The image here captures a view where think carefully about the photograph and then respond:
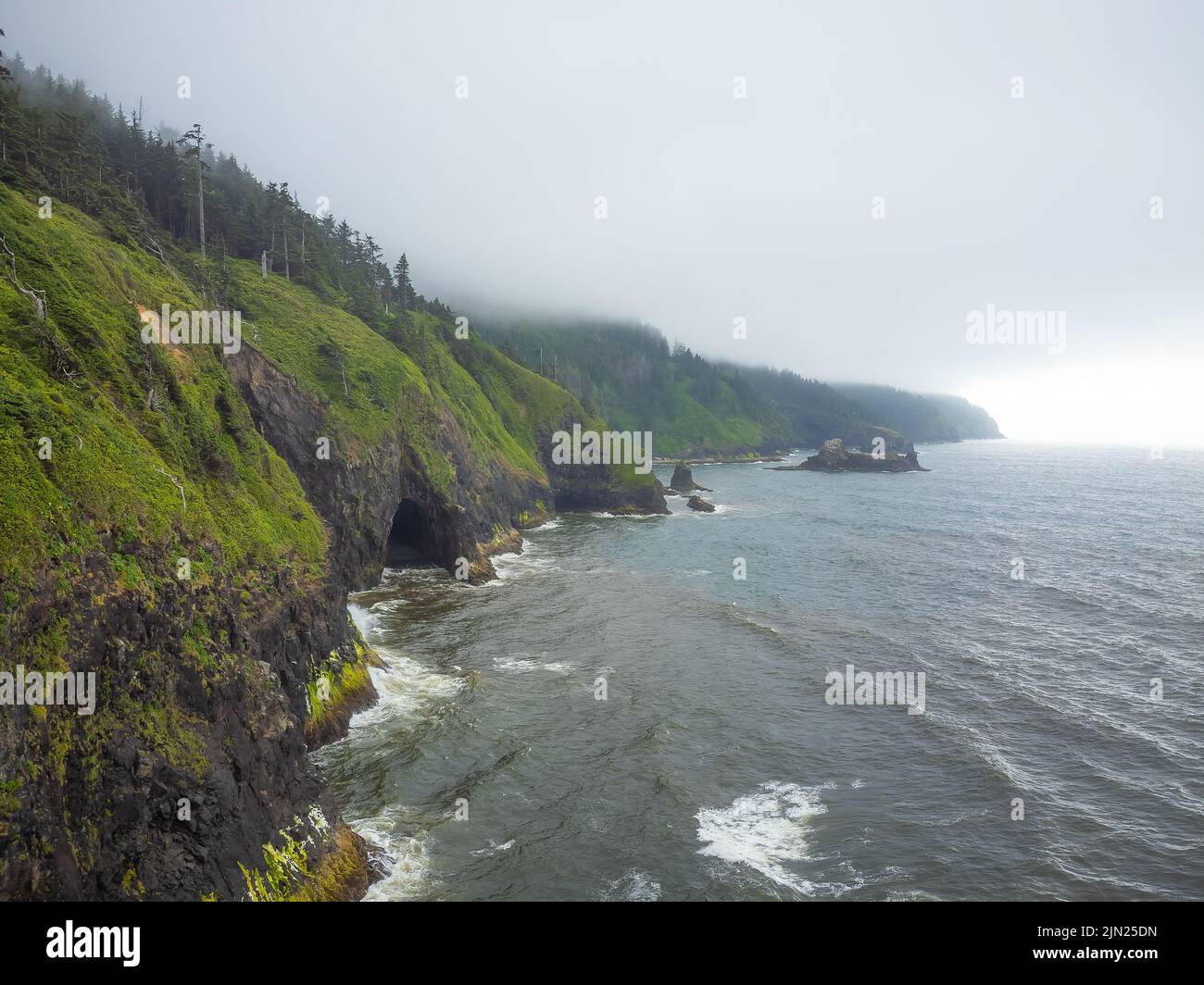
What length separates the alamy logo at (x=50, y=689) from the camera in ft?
47.4

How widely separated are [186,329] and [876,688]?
141 feet

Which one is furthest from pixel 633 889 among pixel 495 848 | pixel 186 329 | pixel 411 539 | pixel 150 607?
pixel 411 539

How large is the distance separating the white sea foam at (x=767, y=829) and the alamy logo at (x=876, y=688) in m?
10.7

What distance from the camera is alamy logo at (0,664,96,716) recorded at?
1446cm

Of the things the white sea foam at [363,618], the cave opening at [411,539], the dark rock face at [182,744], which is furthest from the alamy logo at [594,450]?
the dark rock face at [182,744]

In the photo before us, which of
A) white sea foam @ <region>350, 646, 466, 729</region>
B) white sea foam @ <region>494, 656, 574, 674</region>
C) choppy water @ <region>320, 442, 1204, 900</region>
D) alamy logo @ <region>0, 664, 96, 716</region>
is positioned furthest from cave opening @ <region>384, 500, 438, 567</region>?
alamy logo @ <region>0, 664, 96, 716</region>

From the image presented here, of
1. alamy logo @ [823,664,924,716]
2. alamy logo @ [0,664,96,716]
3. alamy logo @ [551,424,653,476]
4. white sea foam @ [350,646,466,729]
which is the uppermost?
alamy logo @ [551,424,653,476]

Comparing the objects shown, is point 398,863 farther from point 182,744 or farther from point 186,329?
point 186,329

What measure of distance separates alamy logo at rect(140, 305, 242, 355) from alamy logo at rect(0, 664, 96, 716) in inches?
742

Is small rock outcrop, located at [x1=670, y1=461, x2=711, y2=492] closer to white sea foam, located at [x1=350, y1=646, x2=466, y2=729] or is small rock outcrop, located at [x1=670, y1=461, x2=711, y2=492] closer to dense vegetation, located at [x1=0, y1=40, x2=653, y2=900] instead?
dense vegetation, located at [x1=0, y1=40, x2=653, y2=900]

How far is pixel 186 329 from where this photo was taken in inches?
1388

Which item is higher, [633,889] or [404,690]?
[404,690]
